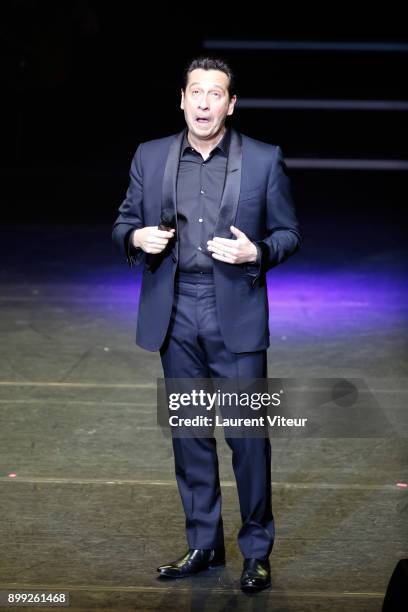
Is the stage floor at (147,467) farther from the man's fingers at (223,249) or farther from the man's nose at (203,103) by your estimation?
the man's nose at (203,103)

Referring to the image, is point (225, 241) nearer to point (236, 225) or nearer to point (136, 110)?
point (236, 225)

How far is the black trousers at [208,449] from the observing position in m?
3.88

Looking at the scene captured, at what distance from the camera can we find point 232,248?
3637 millimetres

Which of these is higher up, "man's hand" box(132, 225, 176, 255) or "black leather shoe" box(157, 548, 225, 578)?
"man's hand" box(132, 225, 176, 255)

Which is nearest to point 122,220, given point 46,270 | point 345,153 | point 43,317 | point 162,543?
point 162,543

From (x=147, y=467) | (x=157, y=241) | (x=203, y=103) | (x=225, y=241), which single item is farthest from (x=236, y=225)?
(x=147, y=467)

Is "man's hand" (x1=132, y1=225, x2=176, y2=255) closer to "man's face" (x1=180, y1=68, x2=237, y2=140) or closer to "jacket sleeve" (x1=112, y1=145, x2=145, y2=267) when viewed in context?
"jacket sleeve" (x1=112, y1=145, x2=145, y2=267)

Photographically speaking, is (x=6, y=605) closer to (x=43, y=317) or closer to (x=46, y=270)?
(x=43, y=317)

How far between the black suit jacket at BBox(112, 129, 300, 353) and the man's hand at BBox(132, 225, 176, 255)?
130 millimetres

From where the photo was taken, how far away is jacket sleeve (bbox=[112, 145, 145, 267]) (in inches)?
155

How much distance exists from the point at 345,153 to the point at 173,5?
4.62 meters

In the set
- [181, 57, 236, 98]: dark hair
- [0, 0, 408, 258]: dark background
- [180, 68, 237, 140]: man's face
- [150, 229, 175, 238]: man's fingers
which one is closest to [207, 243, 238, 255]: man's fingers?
[150, 229, 175, 238]: man's fingers

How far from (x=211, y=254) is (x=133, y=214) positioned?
0.37 m

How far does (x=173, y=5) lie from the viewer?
1781cm
